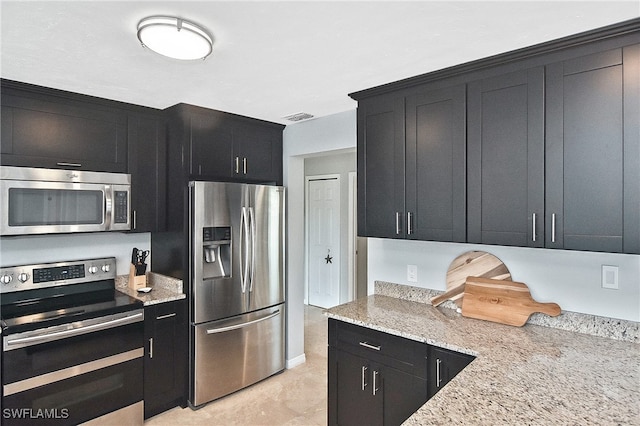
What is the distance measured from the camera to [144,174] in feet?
9.73

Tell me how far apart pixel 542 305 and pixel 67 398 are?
2.89 metres

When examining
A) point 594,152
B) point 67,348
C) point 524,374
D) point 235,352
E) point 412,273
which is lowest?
point 235,352

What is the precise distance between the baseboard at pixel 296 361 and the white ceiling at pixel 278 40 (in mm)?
2485

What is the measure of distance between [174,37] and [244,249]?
6.12ft

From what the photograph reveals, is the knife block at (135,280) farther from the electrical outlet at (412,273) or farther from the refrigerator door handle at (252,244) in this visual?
the electrical outlet at (412,273)

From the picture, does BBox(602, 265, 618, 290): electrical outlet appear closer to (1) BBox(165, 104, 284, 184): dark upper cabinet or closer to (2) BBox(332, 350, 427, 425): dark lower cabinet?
(2) BBox(332, 350, 427, 425): dark lower cabinet

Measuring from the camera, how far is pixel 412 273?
2693 millimetres

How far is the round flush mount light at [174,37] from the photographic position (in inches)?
60.4

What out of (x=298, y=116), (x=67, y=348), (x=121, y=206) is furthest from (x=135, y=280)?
(x=298, y=116)

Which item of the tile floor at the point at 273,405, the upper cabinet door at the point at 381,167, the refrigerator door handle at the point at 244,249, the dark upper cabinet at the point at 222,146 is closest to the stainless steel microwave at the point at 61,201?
the dark upper cabinet at the point at 222,146

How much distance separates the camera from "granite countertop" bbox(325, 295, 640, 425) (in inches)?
48.6

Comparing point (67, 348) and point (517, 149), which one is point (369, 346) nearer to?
point (517, 149)

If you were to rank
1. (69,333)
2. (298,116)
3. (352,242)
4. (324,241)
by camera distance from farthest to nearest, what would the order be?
(324,241)
(352,242)
(298,116)
(69,333)

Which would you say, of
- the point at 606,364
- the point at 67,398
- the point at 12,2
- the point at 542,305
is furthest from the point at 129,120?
the point at 606,364
